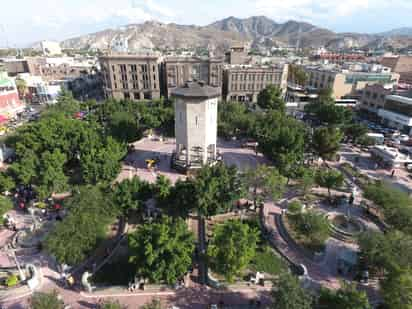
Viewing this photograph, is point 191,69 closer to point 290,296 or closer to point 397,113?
point 397,113

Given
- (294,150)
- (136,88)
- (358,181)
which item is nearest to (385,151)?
(358,181)

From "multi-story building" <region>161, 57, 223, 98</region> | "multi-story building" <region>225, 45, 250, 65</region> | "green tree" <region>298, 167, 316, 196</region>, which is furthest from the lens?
"multi-story building" <region>225, 45, 250, 65</region>

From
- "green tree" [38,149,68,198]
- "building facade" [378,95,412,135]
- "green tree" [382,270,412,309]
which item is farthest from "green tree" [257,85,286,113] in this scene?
"green tree" [38,149,68,198]

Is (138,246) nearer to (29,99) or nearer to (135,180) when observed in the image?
(135,180)

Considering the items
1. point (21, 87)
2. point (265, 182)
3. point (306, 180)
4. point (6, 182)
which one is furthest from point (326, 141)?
point (21, 87)

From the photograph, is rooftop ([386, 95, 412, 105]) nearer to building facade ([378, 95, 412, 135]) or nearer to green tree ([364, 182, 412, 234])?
building facade ([378, 95, 412, 135])

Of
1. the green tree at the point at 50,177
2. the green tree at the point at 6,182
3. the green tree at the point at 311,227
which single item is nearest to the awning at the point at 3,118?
the green tree at the point at 6,182
